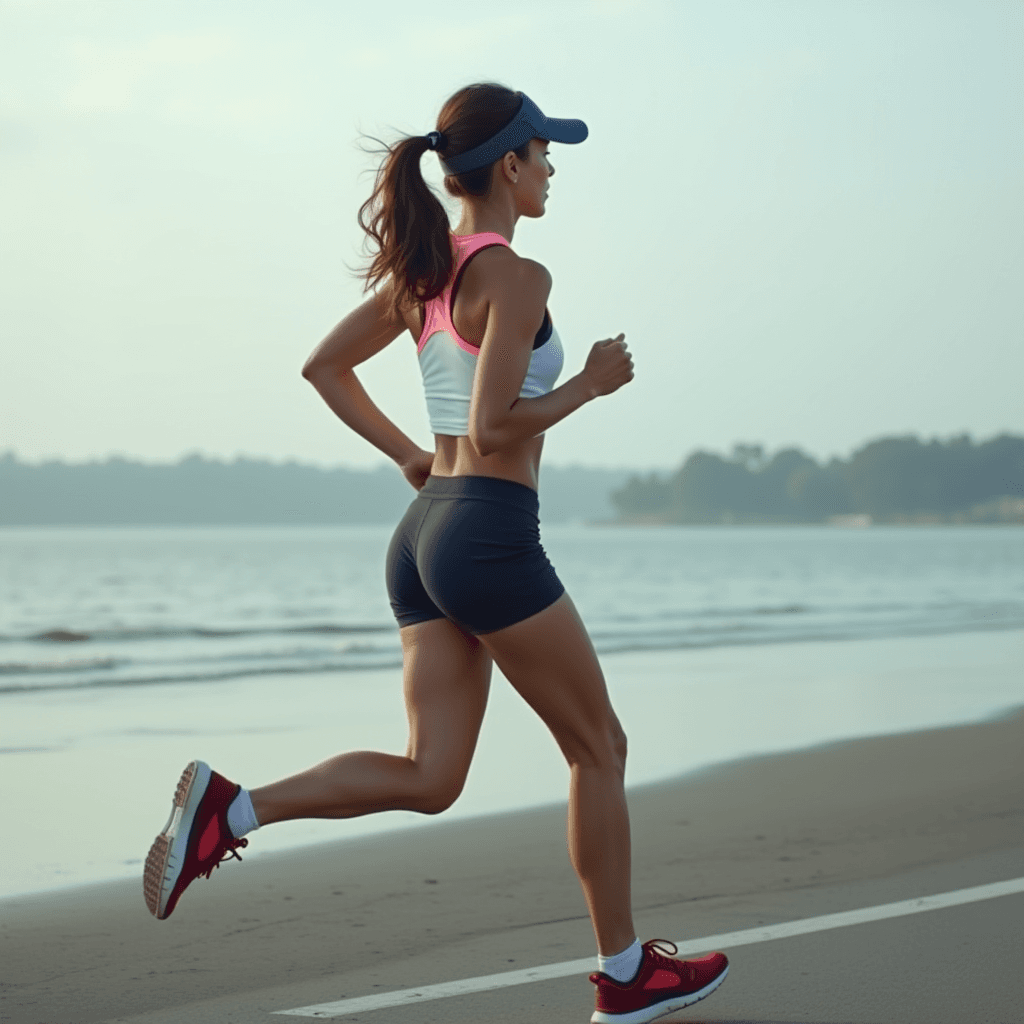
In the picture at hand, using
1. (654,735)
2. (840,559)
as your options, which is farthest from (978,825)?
(840,559)

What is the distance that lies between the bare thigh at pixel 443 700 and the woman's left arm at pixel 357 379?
1.51 feet

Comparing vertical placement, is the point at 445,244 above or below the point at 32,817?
above

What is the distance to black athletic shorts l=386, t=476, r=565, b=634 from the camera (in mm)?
3369

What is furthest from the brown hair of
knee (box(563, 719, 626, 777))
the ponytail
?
knee (box(563, 719, 626, 777))

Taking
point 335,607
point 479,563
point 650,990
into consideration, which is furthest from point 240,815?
point 335,607

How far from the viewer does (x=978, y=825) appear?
6430 millimetres

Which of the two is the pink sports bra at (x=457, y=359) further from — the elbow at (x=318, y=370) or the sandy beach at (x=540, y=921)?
the sandy beach at (x=540, y=921)

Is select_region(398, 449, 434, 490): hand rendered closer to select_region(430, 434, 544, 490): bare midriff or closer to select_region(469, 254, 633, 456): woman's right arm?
select_region(430, 434, 544, 490): bare midriff

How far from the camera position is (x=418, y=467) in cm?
383

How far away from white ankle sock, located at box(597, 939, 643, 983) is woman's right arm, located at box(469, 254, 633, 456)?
3.87ft

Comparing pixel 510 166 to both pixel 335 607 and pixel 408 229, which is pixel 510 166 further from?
pixel 335 607

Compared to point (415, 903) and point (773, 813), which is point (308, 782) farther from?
point (773, 813)

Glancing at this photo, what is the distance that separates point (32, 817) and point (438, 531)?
Answer: 4.08m

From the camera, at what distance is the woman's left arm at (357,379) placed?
3769 mm
